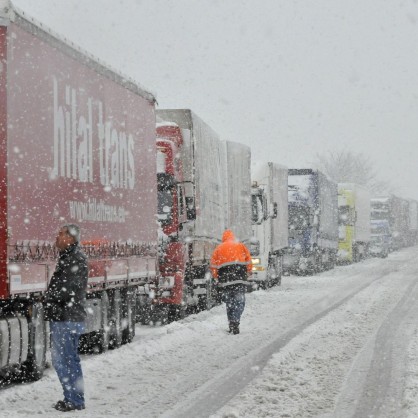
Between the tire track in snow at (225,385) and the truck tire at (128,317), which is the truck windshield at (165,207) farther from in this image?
the tire track in snow at (225,385)

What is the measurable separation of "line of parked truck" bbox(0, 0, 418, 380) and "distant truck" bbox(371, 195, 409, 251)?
37.7 m

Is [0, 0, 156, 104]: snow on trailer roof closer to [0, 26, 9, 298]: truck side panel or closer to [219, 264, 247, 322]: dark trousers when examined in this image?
[0, 26, 9, 298]: truck side panel

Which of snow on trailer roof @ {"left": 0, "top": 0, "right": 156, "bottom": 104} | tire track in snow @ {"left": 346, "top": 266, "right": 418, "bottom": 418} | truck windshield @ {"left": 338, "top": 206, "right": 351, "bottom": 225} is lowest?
tire track in snow @ {"left": 346, "top": 266, "right": 418, "bottom": 418}

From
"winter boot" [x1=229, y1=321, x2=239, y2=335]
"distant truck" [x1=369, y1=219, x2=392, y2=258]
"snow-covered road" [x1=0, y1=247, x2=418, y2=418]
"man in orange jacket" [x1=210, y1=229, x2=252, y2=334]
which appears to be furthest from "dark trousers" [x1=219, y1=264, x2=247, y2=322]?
"distant truck" [x1=369, y1=219, x2=392, y2=258]

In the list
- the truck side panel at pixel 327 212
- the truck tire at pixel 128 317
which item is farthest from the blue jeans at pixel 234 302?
the truck side panel at pixel 327 212

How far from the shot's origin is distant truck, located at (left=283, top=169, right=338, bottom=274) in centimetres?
3678

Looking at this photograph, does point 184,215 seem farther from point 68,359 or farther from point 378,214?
point 378,214

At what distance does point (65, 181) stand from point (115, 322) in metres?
3.41

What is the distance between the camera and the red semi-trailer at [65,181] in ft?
32.7

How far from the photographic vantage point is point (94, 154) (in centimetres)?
1281

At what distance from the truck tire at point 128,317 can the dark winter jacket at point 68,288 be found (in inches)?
224

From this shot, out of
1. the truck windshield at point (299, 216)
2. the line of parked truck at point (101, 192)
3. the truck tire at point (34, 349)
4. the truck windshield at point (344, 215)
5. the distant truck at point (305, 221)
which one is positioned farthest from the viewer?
the truck windshield at point (344, 215)

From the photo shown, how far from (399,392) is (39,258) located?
3971 millimetres

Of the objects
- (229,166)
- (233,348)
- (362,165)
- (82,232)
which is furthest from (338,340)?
(362,165)
